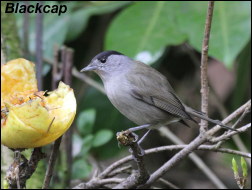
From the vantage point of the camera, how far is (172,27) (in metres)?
2.75

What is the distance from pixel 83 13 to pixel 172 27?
567mm

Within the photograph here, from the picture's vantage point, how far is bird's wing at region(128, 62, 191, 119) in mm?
2516

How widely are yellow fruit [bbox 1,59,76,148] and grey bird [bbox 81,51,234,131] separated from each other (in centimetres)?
96

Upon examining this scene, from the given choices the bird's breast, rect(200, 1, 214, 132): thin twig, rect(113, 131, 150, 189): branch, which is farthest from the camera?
the bird's breast

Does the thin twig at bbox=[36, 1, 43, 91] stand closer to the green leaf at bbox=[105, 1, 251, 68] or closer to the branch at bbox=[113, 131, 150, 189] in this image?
the green leaf at bbox=[105, 1, 251, 68]

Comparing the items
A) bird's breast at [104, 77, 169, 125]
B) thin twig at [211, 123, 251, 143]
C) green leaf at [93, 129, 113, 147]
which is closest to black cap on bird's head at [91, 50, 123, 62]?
bird's breast at [104, 77, 169, 125]

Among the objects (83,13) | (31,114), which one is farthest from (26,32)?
(31,114)

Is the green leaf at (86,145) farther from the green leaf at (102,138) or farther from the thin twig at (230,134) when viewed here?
the thin twig at (230,134)

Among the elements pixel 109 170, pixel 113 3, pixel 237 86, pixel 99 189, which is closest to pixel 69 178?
pixel 99 189

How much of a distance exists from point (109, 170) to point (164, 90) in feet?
2.35

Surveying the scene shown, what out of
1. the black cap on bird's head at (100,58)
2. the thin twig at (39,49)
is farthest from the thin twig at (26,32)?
the black cap on bird's head at (100,58)

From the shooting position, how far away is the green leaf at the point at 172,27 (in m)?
2.57

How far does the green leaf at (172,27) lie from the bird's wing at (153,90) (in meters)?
0.14

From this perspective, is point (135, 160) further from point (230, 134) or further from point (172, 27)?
point (172, 27)
